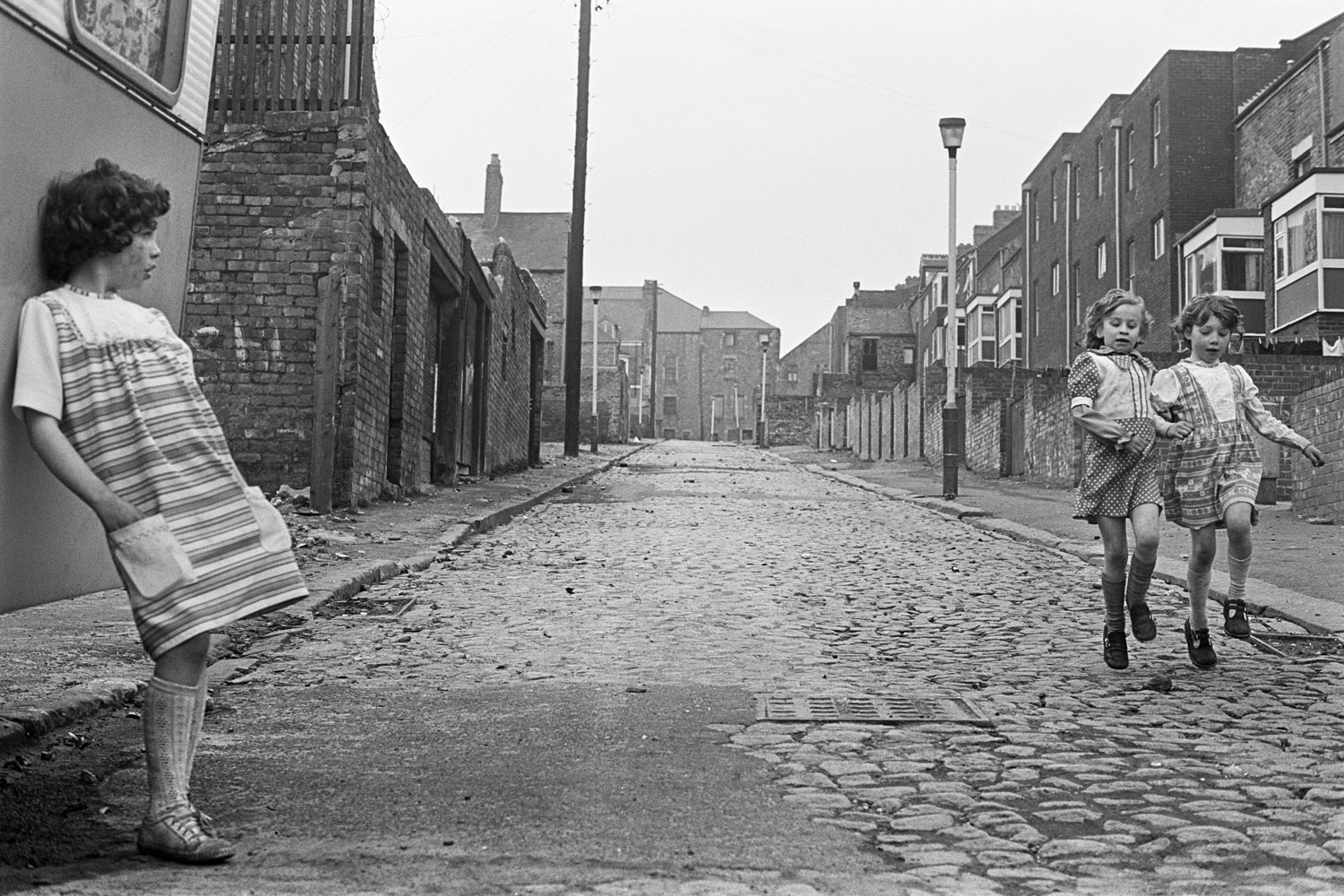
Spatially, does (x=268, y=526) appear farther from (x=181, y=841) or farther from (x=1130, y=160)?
(x=1130, y=160)

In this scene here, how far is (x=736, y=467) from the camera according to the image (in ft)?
99.9

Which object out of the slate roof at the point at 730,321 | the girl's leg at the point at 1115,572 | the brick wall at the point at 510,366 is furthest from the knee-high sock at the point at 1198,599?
the slate roof at the point at 730,321

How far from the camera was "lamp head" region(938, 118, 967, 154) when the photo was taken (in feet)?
62.3

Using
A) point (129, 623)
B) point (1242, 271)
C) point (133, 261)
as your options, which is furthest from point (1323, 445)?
point (1242, 271)

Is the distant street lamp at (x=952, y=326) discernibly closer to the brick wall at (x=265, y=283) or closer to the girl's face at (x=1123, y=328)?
the brick wall at (x=265, y=283)

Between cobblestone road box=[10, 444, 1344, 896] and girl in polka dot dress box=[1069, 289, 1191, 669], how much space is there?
12.1 inches

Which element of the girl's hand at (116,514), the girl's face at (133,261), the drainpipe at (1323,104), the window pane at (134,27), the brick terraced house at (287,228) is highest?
the drainpipe at (1323,104)

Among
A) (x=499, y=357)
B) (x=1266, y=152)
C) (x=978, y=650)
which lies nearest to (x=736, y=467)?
(x=499, y=357)

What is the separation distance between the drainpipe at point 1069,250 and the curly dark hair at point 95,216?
1629 inches

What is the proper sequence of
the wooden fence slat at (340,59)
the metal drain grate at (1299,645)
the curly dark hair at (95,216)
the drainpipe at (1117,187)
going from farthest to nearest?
the drainpipe at (1117,187)
the wooden fence slat at (340,59)
the metal drain grate at (1299,645)
the curly dark hair at (95,216)

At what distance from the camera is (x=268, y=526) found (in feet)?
10.5

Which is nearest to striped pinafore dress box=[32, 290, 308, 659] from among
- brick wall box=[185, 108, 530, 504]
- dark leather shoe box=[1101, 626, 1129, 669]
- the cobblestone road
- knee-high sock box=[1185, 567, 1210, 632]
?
the cobblestone road

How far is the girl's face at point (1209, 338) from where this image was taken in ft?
19.4

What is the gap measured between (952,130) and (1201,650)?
14447 mm
